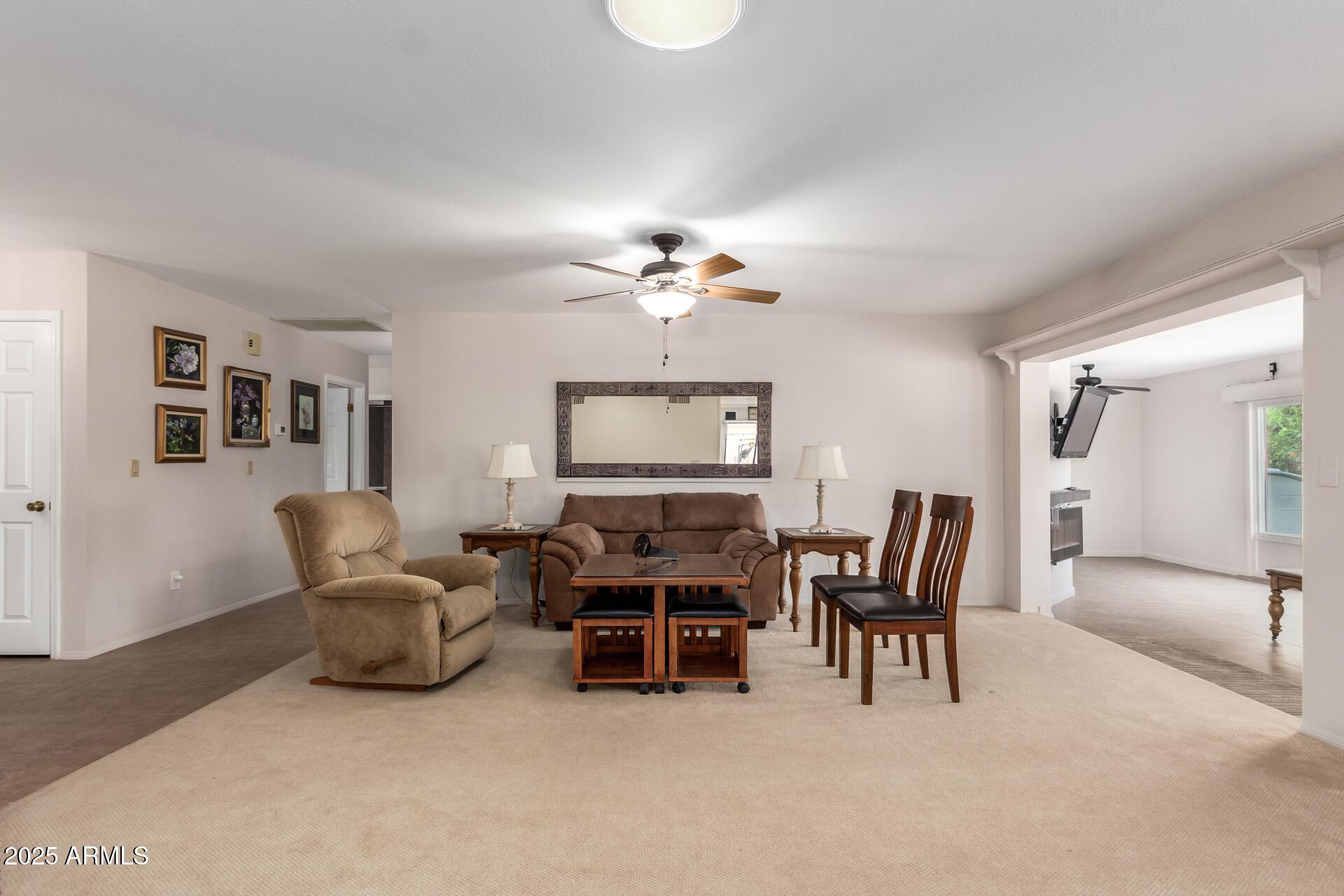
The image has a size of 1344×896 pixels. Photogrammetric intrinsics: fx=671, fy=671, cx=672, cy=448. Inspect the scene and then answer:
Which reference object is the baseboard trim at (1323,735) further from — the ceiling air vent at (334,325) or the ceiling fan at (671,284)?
the ceiling air vent at (334,325)

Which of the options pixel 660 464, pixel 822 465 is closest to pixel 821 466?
pixel 822 465

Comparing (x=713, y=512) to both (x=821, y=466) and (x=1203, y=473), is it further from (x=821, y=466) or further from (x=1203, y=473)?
(x=1203, y=473)

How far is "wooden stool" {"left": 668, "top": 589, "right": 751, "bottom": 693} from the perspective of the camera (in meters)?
3.40

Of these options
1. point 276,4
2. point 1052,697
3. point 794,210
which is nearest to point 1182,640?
point 1052,697

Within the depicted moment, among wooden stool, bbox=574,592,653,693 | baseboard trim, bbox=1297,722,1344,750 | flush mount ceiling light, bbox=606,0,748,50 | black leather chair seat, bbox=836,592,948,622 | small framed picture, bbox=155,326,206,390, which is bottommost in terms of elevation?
baseboard trim, bbox=1297,722,1344,750

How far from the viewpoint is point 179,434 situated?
479 cm

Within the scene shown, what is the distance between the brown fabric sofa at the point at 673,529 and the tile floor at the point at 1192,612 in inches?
93.6

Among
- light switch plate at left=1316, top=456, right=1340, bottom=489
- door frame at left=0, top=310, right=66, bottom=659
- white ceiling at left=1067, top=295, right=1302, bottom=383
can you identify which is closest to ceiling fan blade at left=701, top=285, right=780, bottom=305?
light switch plate at left=1316, top=456, right=1340, bottom=489

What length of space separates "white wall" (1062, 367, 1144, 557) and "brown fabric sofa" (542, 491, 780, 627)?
561cm

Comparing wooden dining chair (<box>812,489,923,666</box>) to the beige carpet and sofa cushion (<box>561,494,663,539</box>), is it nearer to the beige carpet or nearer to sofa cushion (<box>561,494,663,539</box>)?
the beige carpet

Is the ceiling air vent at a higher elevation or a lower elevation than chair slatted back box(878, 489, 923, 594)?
higher

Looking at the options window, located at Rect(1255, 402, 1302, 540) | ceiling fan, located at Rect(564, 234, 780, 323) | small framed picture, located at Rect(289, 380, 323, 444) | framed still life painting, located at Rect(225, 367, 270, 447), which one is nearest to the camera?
ceiling fan, located at Rect(564, 234, 780, 323)

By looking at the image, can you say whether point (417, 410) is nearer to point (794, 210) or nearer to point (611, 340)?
point (611, 340)

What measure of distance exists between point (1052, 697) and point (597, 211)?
3.29 m
